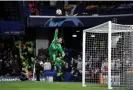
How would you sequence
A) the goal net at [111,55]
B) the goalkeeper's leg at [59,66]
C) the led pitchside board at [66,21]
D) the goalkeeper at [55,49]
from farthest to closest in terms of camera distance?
the led pitchside board at [66,21], the goalkeeper's leg at [59,66], the goalkeeper at [55,49], the goal net at [111,55]

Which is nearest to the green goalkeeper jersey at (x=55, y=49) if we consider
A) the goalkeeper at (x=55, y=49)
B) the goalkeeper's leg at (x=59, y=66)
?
the goalkeeper at (x=55, y=49)

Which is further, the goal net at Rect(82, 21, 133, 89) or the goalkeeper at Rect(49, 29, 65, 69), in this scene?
the goalkeeper at Rect(49, 29, 65, 69)

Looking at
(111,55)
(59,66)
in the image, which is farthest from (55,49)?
(111,55)

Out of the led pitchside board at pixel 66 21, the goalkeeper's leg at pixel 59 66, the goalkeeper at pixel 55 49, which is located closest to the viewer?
the goalkeeper at pixel 55 49

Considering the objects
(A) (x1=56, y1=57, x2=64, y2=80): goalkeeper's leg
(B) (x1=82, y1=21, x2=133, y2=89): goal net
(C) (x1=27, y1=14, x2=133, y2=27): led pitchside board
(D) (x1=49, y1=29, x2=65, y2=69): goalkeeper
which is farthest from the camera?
(C) (x1=27, y1=14, x2=133, y2=27): led pitchside board

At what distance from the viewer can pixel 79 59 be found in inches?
925

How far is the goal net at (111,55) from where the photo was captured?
16078 mm

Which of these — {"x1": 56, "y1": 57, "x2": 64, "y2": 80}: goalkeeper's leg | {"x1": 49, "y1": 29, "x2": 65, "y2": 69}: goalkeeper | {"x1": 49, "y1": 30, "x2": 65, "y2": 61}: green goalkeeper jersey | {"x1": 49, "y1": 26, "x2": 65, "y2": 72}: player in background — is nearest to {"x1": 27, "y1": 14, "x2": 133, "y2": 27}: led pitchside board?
{"x1": 49, "y1": 26, "x2": 65, "y2": 72}: player in background

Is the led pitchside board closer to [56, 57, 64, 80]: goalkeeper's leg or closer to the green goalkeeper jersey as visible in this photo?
the green goalkeeper jersey

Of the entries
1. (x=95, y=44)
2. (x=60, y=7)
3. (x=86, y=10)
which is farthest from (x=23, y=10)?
(x=95, y=44)

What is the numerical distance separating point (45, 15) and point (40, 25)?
0.91m

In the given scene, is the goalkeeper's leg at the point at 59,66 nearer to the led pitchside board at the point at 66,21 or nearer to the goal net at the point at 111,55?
the goal net at the point at 111,55

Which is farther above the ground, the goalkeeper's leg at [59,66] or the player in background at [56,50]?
the player in background at [56,50]

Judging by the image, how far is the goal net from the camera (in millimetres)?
16078
